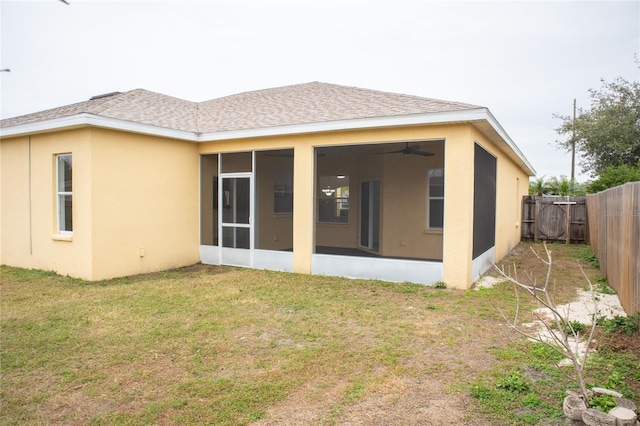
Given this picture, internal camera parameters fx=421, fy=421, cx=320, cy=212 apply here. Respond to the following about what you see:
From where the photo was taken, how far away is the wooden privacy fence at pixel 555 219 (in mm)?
17236

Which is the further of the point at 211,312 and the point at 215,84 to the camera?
the point at 215,84

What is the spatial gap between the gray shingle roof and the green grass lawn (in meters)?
3.67

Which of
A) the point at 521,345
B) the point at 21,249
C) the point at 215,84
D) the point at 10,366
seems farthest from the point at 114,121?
the point at 215,84

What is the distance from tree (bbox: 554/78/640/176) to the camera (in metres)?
22.6

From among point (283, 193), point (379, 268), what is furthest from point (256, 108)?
point (379, 268)

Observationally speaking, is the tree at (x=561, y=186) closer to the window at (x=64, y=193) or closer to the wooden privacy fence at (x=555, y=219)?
the wooden privacy fence at (x=555, y=219)

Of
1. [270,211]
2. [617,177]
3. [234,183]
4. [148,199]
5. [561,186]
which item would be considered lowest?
[270,211]

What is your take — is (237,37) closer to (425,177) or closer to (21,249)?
(425,177)

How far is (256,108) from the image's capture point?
39.5ft

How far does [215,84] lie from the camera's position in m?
21.6

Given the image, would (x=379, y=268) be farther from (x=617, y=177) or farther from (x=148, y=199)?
(x=617, y=177)

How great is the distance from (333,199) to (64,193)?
8.05 metres

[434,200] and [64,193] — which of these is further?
[434,200]

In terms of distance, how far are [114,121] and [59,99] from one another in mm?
5766
